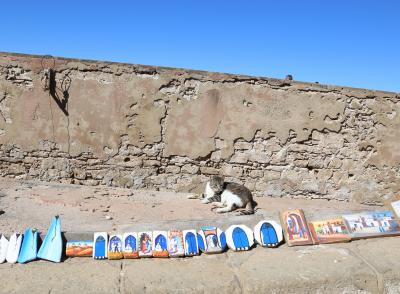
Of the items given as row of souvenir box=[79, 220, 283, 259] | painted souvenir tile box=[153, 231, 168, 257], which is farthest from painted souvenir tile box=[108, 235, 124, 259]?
painted souvenir tile box=[153, 231, 168, 257]

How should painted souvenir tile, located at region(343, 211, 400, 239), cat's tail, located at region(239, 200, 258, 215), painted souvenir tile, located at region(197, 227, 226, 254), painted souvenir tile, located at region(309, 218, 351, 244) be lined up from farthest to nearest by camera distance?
cat's tail, located at region(239, 200, 258, 215)
painted souvenir tile, located at region(343, 211, 400, 239)
painted souvenir tile, located at region(309, 218, 351, 244)
painted souvenir tile, located at region(197, 227, 226, 254)

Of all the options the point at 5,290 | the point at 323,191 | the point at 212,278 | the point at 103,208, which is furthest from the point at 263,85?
the point at 5,290

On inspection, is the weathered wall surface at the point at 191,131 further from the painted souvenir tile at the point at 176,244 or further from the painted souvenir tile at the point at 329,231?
the painted souvenir tile at the point at 176,244

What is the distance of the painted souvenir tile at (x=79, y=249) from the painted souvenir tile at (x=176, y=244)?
744mm

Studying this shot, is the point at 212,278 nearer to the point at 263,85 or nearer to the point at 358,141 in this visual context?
the point at 263,85

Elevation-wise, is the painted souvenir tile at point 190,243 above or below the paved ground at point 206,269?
above

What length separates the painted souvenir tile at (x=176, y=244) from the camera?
3.82m

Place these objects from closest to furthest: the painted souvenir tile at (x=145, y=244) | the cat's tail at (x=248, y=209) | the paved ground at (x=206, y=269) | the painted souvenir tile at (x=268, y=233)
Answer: the paved ground at (x=206, y=269) → the painted souvenir tile at (x=145, y=244) → the painted souvenir tile at (x=268, y=233) → the cat's tail at (x=248, y=209)

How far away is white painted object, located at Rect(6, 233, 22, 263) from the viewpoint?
352cm

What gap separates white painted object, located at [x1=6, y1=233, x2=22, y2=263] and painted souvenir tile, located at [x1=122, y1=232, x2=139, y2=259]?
0.94m

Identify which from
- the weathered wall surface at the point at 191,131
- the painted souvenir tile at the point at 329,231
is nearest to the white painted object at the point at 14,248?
the weathered wall surface at the point at 191,131

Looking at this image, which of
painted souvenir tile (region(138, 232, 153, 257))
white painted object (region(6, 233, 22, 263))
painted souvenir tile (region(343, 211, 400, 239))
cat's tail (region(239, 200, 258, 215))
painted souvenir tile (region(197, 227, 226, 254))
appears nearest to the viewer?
white painted object (region(6, 233, 22, 263))

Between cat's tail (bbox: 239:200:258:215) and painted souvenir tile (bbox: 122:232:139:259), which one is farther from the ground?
cat's tail (bbox: 239:200:258:215)

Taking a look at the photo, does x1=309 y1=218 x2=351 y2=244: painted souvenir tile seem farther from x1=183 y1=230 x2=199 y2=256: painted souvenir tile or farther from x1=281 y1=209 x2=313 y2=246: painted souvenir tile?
x1=183 y1=230 x2=199 y2=256: painted souvenir tile
